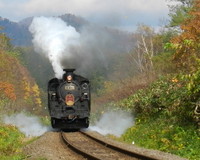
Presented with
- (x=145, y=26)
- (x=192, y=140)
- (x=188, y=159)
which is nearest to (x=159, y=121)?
(x=192, y=140)

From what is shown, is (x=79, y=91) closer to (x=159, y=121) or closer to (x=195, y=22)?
(x=159, y=121)

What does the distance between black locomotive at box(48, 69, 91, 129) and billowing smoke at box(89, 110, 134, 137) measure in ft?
6.56

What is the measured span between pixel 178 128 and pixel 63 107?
7912 mm

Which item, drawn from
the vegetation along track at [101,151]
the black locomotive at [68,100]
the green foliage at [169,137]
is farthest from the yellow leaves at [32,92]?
the vegetation along track at [101,151]

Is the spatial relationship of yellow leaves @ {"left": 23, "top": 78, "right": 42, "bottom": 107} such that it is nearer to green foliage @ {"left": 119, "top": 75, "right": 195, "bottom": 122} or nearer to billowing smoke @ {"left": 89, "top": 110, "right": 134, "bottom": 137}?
billowing smoke @ {"left": 89, "top": 110, "right": 134, "bottom": 137}

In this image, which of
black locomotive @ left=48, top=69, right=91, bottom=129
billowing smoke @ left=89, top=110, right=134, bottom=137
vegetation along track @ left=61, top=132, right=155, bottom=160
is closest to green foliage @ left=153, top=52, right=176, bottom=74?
billowing smoke @ left=89, top=110, right=134, bottom=137

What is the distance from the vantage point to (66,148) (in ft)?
51.6

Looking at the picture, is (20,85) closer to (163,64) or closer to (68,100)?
(163,64)

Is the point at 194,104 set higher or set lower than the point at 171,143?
higher

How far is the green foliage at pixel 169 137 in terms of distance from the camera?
14.0 m

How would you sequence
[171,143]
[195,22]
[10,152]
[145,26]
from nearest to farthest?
[10,152]
[171,143]
[195,22]
[145,26]

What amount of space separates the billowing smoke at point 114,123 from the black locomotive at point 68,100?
78.8 inches

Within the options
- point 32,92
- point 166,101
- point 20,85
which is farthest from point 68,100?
point 32,92

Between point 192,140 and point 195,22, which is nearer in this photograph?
point 192,140
